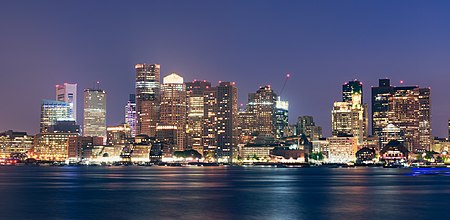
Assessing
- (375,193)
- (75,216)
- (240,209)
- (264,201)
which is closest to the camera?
(75,216)

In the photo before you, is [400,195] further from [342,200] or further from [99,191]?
[99,191]

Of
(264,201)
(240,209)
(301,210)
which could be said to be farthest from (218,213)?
(264,201)

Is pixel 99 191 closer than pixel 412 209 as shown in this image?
No

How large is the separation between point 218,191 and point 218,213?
42546 millimetres

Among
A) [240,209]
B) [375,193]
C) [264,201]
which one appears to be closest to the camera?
[240,209]

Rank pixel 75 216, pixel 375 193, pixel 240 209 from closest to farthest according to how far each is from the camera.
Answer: pixel 75 216
pixel 240 209
pixel 375 193

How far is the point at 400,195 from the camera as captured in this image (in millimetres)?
120812

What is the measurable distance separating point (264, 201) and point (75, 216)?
3069 centimetres

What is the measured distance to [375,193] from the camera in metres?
126

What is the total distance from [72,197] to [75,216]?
29920 mm

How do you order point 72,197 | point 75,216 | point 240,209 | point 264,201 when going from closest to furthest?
point 75,216
point 240,209
point 264,201
point 72,197

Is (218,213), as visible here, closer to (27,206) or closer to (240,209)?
(240,209)

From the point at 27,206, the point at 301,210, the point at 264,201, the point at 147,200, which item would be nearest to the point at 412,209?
the point at 301,210

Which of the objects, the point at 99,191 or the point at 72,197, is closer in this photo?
the point at 72,197
